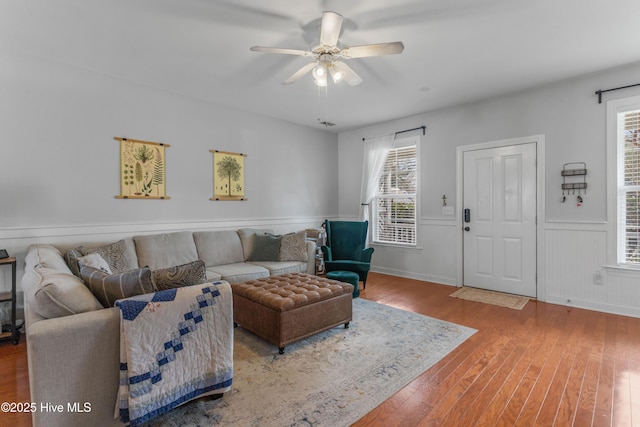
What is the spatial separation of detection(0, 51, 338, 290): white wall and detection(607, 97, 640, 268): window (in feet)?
14.4

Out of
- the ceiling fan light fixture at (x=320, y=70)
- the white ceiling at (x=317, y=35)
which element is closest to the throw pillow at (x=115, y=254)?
the white ceiling at (x=317, y=35)

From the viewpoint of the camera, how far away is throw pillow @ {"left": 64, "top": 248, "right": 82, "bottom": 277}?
2.57m

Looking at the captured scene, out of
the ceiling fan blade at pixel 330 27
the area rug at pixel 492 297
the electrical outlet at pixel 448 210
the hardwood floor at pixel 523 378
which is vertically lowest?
the hardwood floor at pixel 523 378

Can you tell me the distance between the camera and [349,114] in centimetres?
503

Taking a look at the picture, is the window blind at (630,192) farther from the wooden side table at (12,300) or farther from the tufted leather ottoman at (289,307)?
the wooden side table at (12,300)

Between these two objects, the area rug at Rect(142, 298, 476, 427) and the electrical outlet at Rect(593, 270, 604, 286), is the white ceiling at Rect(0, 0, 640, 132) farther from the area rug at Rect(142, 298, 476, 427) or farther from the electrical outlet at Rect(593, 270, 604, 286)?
the area rug at Rect(142, 298, 476, 427)

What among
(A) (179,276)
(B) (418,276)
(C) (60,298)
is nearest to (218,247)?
(A) (179,276)

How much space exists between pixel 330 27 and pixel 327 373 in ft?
8.24

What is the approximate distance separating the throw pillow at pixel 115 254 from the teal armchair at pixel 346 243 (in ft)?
7.93

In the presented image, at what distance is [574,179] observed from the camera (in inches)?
144

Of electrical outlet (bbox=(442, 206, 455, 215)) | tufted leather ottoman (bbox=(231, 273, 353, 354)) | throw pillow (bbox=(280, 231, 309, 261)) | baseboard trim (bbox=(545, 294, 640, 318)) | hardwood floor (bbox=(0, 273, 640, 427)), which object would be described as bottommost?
hardwood floor (bbox=(0, 273, 640, 427))

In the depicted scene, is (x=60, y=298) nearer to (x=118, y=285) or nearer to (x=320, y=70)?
(x=118, y=285)

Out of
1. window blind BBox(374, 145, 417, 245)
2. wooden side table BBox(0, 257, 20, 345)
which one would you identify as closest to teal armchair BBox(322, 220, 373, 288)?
window blind BBox(374, 145, 417, 245)

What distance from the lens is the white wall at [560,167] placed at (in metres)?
3.46
